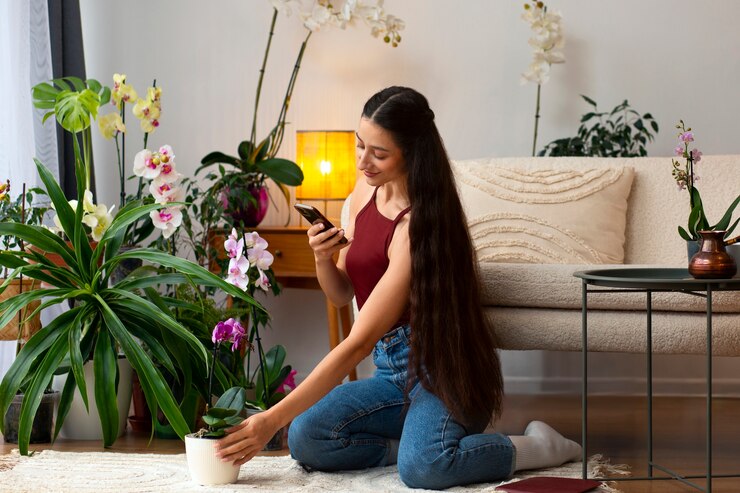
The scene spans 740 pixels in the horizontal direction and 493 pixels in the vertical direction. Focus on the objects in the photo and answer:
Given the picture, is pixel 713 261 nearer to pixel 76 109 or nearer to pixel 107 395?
pixel 107 395

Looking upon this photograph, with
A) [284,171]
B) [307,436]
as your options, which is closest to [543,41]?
[284,171]

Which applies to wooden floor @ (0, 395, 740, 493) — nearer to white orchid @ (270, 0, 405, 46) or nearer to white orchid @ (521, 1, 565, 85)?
white orchid @ (521, 1, 565, 85)

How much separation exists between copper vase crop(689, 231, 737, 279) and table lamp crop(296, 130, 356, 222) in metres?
1.69

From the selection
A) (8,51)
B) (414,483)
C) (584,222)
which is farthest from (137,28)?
(414,483)

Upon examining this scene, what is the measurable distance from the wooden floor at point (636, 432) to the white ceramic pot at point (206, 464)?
1.48 ft

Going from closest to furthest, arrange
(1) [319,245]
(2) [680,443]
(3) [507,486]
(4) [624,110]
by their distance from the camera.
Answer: (3) [507,486], (1) [319,245], (2) [680,443], (4) [624,110]

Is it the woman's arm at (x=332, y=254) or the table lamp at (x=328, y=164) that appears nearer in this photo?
the woman's arm at (x=332, y=254)

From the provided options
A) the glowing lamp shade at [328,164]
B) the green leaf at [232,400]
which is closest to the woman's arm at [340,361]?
the green leaf at [232,400]

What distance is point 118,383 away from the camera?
101 inches

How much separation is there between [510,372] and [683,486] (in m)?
1.63

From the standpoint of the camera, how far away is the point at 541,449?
2.08 meters

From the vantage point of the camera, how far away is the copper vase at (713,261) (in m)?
1.83

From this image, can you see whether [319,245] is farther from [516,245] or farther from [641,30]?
[641,30]

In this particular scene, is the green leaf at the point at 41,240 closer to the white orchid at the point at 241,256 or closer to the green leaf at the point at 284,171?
the white orchid at the point at 241,256
